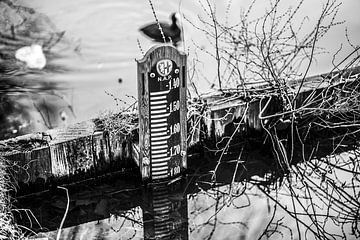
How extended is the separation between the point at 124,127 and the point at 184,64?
51cm

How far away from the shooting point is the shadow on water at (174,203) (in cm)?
346

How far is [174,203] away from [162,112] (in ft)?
1.56

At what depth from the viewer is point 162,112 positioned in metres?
3.57

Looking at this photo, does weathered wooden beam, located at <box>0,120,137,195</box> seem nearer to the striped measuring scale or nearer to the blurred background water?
the striped measuring scale

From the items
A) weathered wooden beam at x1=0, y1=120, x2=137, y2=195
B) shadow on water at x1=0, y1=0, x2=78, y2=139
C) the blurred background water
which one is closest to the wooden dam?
weathered wooden beam at x1=0, y1=120, x2=137, y2=195

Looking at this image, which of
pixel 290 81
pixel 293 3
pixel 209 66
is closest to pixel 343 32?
pixel 293 3

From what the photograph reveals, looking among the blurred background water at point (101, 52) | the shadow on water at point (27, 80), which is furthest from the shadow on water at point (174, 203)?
the shadow on water at point (27, 80)

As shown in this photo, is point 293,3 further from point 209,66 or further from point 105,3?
point 105,3

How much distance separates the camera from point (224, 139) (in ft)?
13.4

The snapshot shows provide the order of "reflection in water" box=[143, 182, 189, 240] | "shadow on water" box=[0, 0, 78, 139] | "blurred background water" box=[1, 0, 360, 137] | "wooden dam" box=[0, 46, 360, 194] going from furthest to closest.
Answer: "blurred background water" box=[1, 0, 360, 137] → "shadow on water" box=[0, 0, 78, 139] → "wooden dam" box=[0, 46, 360, 194] → "reflection in water" box=[143, 182, 189, 240]

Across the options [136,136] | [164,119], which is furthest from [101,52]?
[164,119]

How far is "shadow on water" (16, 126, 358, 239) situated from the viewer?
346cm

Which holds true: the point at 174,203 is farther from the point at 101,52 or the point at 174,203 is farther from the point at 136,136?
the point at 101,52

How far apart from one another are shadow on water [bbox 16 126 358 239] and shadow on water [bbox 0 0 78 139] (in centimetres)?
119
